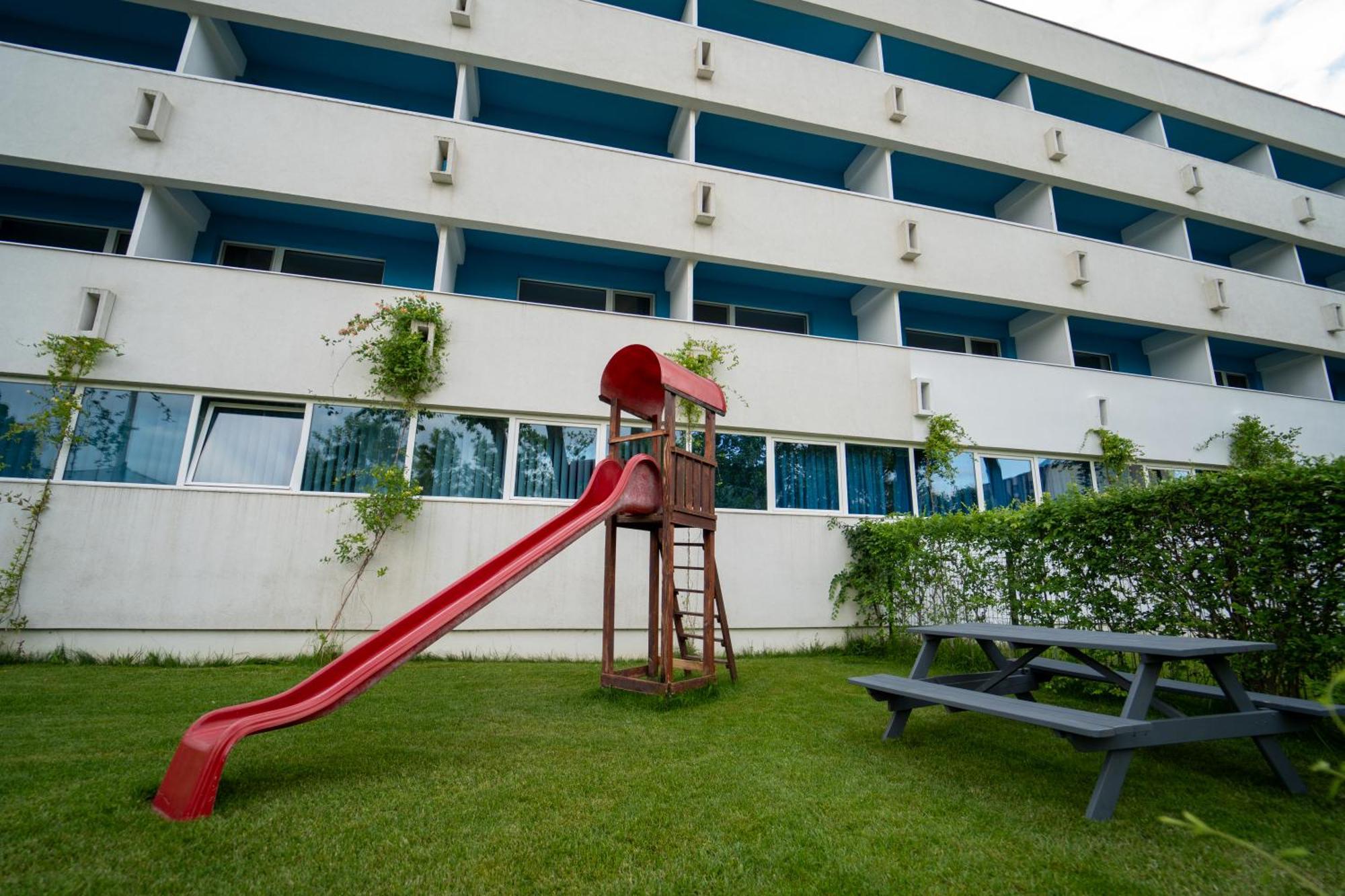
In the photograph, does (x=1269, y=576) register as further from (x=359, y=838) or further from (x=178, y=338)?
(x=178, y=338)

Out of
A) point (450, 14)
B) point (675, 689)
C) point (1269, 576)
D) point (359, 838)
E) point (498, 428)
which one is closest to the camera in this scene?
point (359, 838)

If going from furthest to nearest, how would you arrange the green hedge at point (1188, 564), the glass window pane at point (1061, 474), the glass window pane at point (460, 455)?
1. the glass window pane at point (1061, 474)
2. the glass window pane at point (460, 455)
3. the green hedge at point (1188, 564)

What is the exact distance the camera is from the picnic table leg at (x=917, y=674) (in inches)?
170

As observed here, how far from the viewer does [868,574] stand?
8.77m

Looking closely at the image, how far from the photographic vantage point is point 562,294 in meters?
10.3

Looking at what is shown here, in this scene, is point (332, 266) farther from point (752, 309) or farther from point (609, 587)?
point (609, 587)

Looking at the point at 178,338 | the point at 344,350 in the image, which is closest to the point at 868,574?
the point at 344,350

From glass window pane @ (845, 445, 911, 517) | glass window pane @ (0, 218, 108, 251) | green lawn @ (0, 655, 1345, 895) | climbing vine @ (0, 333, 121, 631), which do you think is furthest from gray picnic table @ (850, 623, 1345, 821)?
glass window pane @ (0, 218, 108, 251)

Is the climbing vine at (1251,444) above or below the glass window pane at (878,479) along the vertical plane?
above

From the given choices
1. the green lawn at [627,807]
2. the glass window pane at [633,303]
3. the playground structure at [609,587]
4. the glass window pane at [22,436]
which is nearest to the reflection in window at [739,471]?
the playground structure at [609,587]

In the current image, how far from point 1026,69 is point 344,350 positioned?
44.1 feet

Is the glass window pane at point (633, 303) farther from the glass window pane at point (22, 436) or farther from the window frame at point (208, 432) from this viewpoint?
the glass window pane at point (22, 436)

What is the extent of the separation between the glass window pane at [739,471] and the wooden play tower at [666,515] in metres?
2.48

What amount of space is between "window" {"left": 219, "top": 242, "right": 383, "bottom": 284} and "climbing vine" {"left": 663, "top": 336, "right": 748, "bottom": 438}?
15.6 feet
